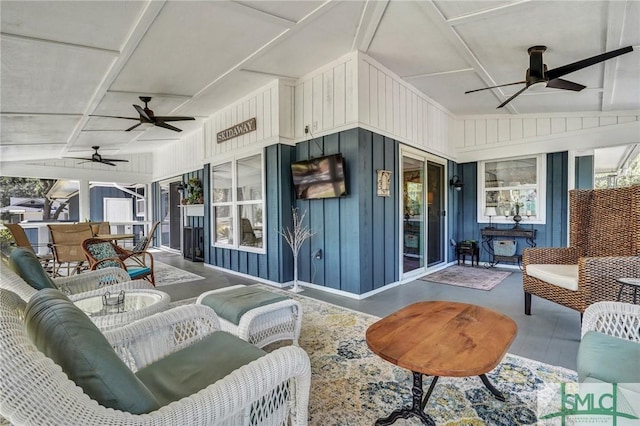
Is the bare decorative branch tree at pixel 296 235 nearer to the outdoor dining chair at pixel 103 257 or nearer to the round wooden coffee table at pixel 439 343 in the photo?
the outdoor dining chair at pixel 103 257

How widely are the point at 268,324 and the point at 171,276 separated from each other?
393cm

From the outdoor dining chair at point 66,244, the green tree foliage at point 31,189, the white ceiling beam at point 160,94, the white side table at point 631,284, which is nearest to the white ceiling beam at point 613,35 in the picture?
the white side table at point 631,284

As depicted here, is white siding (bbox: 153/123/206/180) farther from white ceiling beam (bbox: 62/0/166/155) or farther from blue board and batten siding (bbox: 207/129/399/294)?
blue board and batten siding (bbox: 207/129/399/294)

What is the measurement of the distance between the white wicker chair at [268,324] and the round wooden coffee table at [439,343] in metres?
0.88

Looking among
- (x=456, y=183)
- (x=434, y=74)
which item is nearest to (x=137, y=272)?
(x=434, y=74)

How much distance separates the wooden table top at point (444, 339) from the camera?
1.41m

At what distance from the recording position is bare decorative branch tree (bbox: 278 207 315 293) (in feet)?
14.9

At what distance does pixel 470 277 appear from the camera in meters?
5.25

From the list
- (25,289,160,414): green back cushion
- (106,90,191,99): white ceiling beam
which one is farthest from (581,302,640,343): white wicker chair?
(106,90,191,99): white ceiling beam

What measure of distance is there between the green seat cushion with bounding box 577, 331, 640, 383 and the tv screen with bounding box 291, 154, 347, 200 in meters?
2.97

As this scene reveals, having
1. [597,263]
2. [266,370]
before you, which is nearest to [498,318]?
[597,263]

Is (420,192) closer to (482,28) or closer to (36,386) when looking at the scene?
(482,28)

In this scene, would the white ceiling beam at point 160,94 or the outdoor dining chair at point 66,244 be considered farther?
the outdoor dining chair at point 66,244

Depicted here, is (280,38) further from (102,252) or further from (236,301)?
(102,252)
